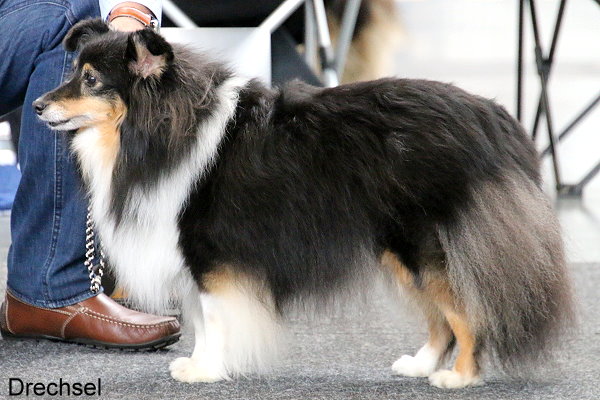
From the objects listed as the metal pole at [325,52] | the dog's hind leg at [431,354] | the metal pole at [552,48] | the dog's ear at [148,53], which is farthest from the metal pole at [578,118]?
the dog's ear at [148,53]

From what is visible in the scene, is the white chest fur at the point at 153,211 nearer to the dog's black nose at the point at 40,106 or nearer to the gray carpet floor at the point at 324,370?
the dog's black nose at the point at 40,106

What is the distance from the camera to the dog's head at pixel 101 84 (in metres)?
2.36

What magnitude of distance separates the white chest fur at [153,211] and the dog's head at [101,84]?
0.08 metres

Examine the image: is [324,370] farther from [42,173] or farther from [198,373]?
[42,173]

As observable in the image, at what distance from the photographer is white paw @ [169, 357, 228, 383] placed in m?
2.46

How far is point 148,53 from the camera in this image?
7.63 ft

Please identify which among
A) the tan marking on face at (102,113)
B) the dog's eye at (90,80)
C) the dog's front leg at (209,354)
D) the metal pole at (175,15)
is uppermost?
the dog's eye at (90,80)

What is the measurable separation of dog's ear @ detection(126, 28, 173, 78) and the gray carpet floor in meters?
0.88

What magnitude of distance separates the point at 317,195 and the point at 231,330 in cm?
47

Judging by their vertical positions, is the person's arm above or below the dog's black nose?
above

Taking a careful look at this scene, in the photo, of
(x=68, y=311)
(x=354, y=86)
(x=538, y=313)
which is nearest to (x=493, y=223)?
(x=538, y=313)

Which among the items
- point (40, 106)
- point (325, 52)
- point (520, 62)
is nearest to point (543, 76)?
point (520, 62)

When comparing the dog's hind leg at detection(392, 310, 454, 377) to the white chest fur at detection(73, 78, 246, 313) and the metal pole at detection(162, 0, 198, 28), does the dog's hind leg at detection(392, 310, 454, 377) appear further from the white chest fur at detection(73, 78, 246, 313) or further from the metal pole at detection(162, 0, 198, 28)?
the metal pole at detection(162, 0, 198, 28)

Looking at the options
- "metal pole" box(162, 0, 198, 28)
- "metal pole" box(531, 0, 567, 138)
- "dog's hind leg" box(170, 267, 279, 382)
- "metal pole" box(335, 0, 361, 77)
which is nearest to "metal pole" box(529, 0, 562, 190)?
"metal pole" box(531, 0, 567, 138)
